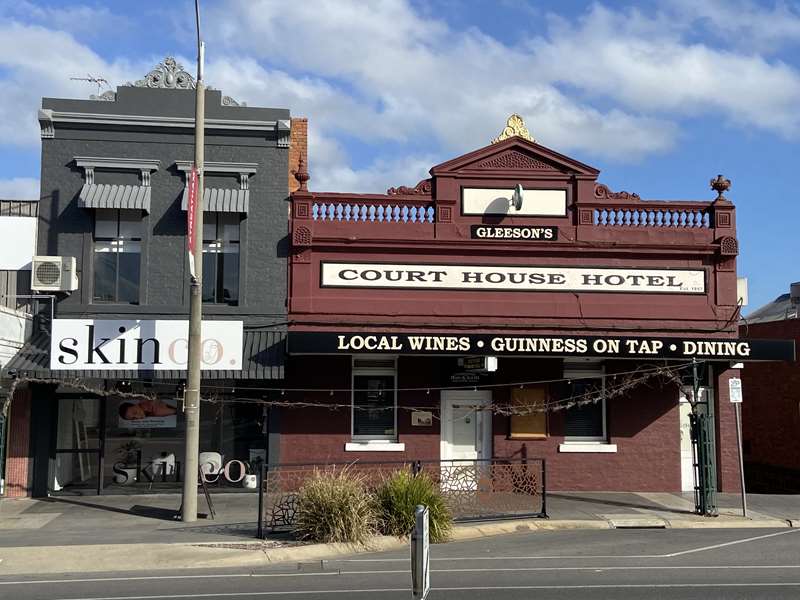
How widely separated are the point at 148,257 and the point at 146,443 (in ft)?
13.3

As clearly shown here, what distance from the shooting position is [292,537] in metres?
13.8

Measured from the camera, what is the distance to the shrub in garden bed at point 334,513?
43.5 feet

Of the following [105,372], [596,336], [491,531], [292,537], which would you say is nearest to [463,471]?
[491,531]

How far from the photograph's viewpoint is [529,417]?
64.8 ft

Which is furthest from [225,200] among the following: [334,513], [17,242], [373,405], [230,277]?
[334,513]

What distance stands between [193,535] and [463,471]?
4.77m

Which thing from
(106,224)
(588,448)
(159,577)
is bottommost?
(159,577)

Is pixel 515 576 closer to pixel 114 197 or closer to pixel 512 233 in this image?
pixel 512 233

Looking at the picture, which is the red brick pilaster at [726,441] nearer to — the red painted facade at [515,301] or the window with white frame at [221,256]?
Answer: the red painted facade at [515,301]

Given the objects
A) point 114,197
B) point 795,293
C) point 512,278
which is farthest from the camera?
point 795,293

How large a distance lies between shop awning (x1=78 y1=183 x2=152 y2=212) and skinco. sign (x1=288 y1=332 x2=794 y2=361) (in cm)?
453

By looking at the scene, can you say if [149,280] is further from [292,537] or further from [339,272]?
[292,537]

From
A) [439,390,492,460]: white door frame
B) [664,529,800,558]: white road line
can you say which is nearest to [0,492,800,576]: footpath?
[664,529,800,558]: white road line

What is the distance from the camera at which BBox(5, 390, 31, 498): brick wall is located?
60.8 ft
